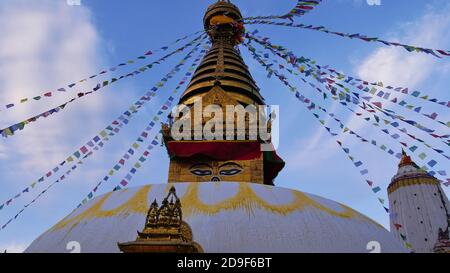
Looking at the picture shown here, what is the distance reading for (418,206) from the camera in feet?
96.1

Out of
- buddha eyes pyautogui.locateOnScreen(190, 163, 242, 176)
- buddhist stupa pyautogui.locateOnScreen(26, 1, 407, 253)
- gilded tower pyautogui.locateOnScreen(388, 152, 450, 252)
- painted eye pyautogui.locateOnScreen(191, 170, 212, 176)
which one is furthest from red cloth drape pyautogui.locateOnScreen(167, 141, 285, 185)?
gilded tower pyautogui.locateOnScreen(388, 152, 450, 252)

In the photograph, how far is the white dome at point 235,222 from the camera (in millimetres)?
6406

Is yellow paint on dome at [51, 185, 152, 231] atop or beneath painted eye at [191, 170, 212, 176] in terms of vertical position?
beneath

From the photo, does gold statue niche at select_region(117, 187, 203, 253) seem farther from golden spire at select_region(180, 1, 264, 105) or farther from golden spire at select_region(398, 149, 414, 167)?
golden spire at select_region(398, 149, 414, 167)

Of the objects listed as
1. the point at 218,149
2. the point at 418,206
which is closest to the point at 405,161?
the point at 418,206

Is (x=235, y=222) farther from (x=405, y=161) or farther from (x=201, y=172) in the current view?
(x=405, y=161)

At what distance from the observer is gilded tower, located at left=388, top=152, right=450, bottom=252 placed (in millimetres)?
27714

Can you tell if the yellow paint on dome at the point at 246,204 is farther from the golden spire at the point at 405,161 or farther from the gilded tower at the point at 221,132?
the golden spire at the point at 405,161

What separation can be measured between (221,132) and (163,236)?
907 cm

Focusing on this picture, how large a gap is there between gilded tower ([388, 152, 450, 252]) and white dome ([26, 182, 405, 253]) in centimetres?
2247

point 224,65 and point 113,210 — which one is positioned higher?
point 224,65

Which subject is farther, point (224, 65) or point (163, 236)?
point (224, 65)

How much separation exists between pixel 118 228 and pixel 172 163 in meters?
7.65
